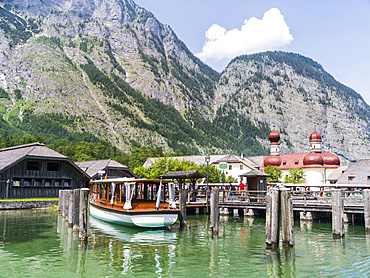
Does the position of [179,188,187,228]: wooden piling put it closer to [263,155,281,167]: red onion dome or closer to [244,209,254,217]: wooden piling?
[244,209,254,217]: wooden piling

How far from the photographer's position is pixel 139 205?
28.7m

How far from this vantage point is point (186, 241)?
23234 mm

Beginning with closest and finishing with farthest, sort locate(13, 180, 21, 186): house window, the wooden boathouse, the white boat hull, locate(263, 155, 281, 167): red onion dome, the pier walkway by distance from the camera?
the white boat hull → the pier walkway → the wooden boathouse → locate(13, 180, 21, 186): house window → locate(263, 155, 281, 167): red onion dome

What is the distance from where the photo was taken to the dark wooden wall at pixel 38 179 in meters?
50.9

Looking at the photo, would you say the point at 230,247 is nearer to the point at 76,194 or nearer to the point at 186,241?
the point at 186,241

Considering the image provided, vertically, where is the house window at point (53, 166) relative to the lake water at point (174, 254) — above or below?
above

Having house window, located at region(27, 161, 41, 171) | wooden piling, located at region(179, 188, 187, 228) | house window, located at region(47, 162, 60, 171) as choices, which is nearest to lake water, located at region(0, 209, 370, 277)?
wooden piling, located at region(179, 188, 187, 228)

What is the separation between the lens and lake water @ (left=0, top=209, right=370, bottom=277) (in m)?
15.5

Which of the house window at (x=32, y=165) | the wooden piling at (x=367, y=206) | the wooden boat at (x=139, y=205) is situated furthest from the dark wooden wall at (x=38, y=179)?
the wooden piling at (x=367, y=206)

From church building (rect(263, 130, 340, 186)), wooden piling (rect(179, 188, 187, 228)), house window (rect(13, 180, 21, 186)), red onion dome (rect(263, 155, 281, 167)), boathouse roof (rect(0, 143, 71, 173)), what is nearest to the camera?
wooden piling (rect(179, 188, 187, 228))

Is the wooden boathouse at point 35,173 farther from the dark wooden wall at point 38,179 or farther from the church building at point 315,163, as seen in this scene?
the church building at point 315,163

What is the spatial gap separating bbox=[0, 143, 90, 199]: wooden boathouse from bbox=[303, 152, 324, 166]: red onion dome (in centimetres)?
7187

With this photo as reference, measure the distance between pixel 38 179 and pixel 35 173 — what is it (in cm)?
171

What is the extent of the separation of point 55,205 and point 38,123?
152m
